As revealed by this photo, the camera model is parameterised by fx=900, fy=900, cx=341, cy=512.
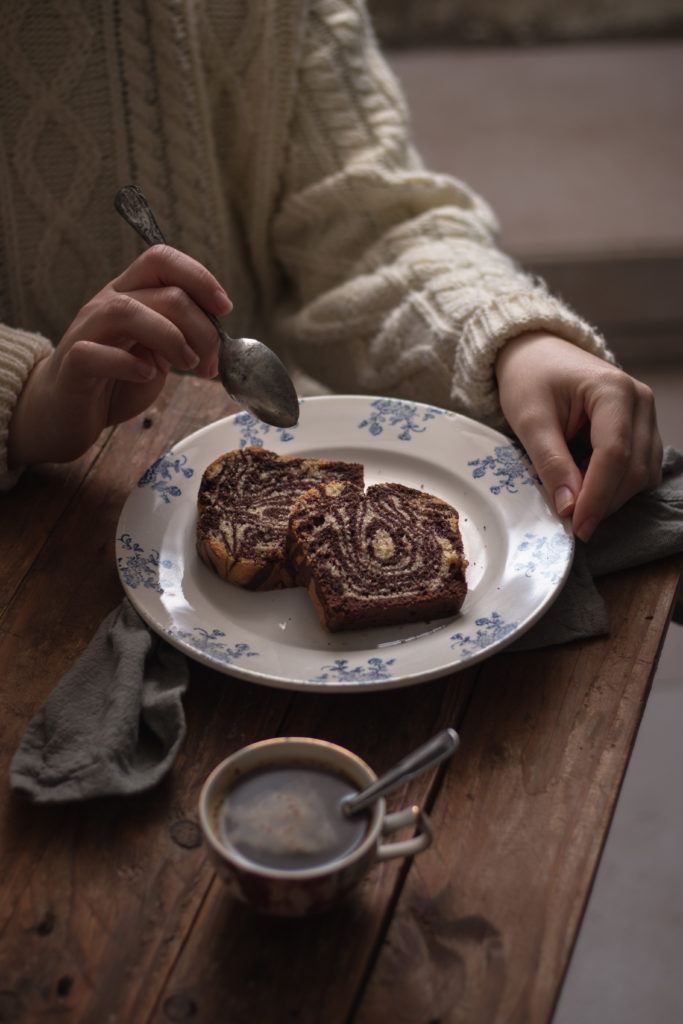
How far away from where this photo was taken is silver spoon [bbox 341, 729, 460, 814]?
24.4 inches

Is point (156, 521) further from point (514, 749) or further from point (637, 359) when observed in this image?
point (637, 359)

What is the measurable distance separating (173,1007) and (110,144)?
3.75 ft

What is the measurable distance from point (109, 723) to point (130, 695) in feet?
0.10

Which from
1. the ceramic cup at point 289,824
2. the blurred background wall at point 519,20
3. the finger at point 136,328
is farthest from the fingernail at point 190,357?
the blurred background wall at point 519,20

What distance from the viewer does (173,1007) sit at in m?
0.62

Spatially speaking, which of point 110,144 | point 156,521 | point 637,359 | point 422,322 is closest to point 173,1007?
point 156,521

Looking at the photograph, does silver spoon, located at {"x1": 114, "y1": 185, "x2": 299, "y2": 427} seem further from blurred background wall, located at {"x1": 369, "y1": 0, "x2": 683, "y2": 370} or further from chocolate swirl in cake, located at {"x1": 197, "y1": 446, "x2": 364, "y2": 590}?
blurred background wall, located at {"x1": 369, "y1": 0, "x2": 683, "y2": 370}

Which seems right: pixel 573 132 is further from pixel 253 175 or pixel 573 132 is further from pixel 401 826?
pixel 401 826

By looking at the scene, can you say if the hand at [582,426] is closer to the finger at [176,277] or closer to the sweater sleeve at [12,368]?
the finger at [176,277]

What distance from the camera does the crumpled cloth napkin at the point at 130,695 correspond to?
0.74 meters

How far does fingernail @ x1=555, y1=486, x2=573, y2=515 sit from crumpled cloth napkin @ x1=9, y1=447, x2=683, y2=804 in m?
0.05

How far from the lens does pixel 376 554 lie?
0.91 meters

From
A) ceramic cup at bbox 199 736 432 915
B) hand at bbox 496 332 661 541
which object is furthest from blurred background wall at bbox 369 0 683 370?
ceramic cup at bbox 199 736 432 915

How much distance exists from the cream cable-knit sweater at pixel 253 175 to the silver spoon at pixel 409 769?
2.00ft
